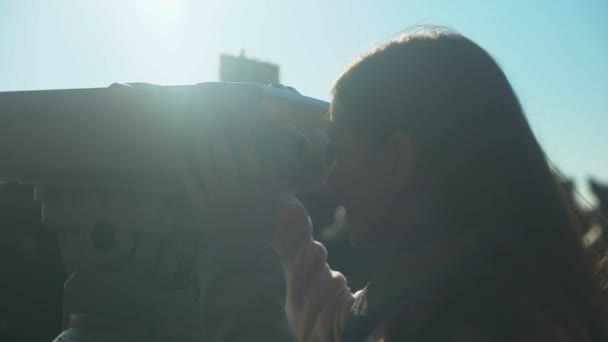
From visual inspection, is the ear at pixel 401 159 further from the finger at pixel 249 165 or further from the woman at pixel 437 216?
the finger at pixel 249 165

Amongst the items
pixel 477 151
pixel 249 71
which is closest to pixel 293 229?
pixel 249 71

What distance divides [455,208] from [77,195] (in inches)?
17.6

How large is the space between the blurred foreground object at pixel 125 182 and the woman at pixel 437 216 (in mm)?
65

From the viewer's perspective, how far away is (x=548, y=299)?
0.58m

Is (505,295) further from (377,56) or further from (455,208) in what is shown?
(377,56)

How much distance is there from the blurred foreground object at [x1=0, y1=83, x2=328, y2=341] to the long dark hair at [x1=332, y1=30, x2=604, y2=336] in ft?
0.42

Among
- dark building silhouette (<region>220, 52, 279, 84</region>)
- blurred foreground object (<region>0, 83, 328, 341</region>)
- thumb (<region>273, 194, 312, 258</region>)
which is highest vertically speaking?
dark building silhouette (<region>220, 52, 279, 84</region>)

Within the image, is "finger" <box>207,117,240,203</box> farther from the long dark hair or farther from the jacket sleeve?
the long dark hair

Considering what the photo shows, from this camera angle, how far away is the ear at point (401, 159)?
0.67 metres

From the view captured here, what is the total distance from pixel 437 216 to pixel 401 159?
8 centimetres

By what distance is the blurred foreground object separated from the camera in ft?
1.99

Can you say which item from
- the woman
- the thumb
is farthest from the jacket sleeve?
the thumb

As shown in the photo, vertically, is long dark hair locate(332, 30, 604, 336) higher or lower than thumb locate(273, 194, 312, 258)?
higher

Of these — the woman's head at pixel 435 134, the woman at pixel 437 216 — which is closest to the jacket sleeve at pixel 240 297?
the woman at pixel 437 216
